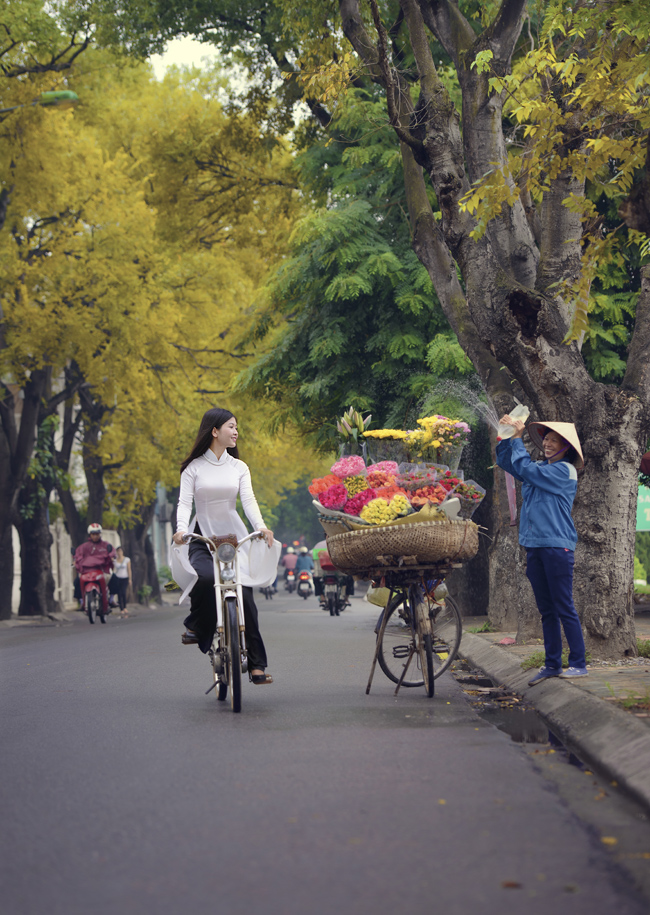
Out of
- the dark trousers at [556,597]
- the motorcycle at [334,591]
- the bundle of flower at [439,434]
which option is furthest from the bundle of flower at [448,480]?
the motorcycle at [334,591]

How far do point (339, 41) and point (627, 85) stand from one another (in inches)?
236

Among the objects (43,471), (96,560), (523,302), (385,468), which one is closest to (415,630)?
(385,468)

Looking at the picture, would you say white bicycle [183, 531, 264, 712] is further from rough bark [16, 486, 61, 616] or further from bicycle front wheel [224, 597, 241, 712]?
rough bark [16, 486, 61, 616]

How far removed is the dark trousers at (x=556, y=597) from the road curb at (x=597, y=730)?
267 mm

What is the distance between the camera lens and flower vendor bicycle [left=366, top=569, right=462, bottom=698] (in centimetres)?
859

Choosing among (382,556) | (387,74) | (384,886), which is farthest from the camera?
(387,74)

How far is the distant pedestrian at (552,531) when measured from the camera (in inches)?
316

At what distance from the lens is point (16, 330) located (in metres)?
22.9

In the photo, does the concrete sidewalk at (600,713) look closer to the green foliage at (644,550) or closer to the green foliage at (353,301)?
the green foliage at (353,301)

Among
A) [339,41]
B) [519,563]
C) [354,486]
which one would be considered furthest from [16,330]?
[354,486]

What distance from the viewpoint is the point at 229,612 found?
7754 millimetres

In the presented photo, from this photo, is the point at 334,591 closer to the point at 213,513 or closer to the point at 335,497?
the point at 335,497

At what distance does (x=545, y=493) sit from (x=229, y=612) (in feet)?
7.59

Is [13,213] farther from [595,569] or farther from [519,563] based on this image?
[595,569]
